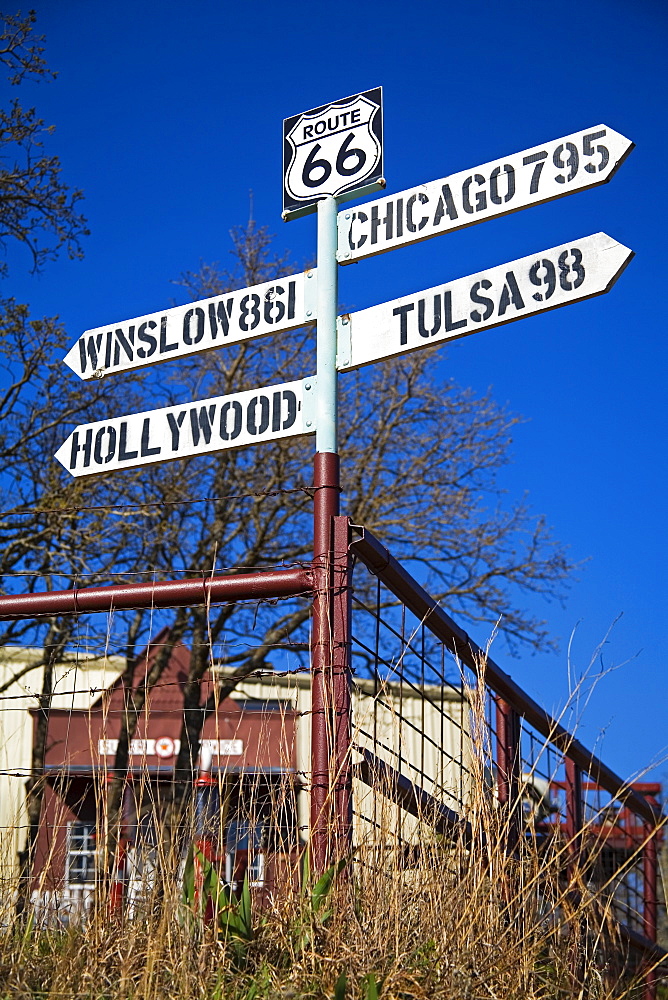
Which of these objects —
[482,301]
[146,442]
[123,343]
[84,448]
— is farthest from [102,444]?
[482,301]

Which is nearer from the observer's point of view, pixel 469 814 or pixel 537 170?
pixel 469 814

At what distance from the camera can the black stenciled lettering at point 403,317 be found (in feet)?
13.7

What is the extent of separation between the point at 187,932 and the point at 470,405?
14.5 metres

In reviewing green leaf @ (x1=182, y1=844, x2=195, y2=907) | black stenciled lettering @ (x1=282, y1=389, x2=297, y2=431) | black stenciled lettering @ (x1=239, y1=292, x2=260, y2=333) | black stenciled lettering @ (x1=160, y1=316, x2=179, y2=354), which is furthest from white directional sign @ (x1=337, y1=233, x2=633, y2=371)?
green leaf @ (x1=182, y1=844, x2=195, y2=907)

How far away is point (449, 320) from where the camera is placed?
4141 millimetres

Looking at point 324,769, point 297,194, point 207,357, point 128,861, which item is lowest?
point 128,861

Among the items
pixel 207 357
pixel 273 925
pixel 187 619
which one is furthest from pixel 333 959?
pixel 207 357

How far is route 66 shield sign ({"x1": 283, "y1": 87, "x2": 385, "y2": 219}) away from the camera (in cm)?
445

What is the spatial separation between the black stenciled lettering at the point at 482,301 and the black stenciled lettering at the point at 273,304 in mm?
820

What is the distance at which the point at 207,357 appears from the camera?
53.5ft

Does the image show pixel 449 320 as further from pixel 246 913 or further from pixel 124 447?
pixel 246 913

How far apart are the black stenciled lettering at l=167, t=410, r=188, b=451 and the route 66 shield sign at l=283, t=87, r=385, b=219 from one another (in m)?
0.94

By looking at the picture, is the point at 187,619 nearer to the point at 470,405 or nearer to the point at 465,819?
the point at 470,405

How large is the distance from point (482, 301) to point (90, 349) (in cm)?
180
